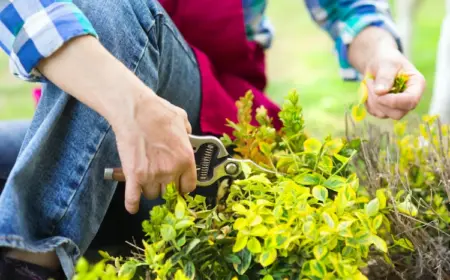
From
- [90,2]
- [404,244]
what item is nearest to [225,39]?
[90,2]

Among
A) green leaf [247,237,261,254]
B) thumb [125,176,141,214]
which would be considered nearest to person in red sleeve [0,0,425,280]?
thumb [125,176,141,214]

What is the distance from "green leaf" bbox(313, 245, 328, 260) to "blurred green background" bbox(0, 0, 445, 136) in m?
1.28

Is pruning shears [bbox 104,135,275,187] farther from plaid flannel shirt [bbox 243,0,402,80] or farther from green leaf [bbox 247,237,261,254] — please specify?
plaid flannel shirt [bbox 243,0,402,80]

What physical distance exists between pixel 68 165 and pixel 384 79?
1.43ft

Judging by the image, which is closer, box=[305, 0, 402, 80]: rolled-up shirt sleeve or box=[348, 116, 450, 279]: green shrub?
A: box=[348, 116, 450, 279]: green shrub

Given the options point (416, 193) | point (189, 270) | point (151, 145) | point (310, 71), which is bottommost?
point (310, 71)

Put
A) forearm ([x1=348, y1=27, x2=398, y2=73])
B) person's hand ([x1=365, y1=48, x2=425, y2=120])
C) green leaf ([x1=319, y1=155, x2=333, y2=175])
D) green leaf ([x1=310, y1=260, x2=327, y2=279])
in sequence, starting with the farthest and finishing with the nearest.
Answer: forearm ([x1=348, y1=27, x2=398, y2=73]) → person's hand ([x1=365, y1=48, x2=425, y2=120]) → green leaf ([x1=319, y1=155, x2=333, y2=175]) → green leaf ([x1=310, y1=260, x2=327, y2=279])

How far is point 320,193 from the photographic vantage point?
69cm

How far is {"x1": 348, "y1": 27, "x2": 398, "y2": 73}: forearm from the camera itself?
3.22 feet

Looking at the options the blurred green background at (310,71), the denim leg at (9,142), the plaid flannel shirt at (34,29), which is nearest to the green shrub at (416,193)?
the plaid flannel shirt at (34,29)

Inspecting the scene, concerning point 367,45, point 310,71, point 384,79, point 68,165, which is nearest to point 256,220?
point 68,165

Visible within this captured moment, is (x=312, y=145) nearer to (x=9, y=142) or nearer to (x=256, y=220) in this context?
(x=256, y=220)

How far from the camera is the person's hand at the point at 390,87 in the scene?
0.84 meters

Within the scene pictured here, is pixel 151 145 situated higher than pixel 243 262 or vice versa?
pixel 151 145
